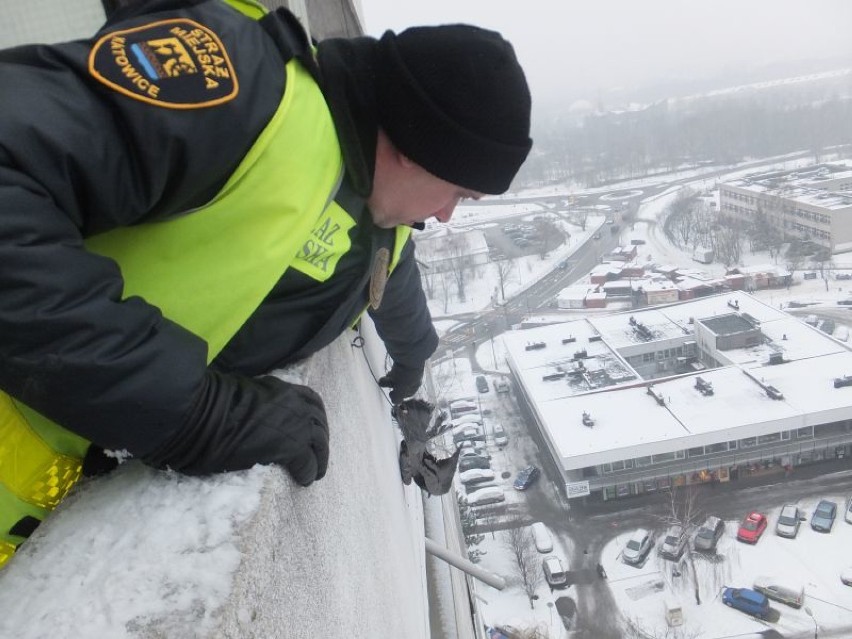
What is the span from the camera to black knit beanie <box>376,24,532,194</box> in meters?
0.48

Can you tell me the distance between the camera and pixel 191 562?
0.36m

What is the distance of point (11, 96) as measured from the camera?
34 centimetres

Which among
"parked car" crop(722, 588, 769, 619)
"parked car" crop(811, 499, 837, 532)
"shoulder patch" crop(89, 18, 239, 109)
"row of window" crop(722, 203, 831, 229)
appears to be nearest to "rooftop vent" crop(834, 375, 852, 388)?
"parked car" crop(811, 499, 837, 532)

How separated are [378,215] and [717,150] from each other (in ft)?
46.6

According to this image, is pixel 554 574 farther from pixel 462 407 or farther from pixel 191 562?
pixel 191 562

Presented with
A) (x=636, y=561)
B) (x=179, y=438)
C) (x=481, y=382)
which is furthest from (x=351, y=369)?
(x=481, y=382)

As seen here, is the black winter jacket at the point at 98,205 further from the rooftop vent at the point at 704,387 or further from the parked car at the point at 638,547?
the rooftop vent at the point at 704,387

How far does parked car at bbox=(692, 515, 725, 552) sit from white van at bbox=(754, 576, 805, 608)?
33 centimetres

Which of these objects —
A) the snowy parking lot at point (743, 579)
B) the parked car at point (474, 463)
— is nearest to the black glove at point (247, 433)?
the snowy parking lot at point (743, 579)

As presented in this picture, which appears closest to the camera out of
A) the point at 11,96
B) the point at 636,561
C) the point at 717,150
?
the point at 11,96

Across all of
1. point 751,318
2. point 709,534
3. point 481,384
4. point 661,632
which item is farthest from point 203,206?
point 751,318

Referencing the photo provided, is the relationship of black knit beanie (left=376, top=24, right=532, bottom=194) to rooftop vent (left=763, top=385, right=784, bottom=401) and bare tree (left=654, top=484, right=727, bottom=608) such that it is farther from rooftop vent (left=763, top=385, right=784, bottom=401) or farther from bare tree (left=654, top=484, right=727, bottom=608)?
rooftop vent (left=763, top=385, right=784, bottom=401)

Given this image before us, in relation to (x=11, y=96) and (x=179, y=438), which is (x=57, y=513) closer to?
(x=179, y=438)

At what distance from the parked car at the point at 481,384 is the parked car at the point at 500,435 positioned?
55 centimetres
